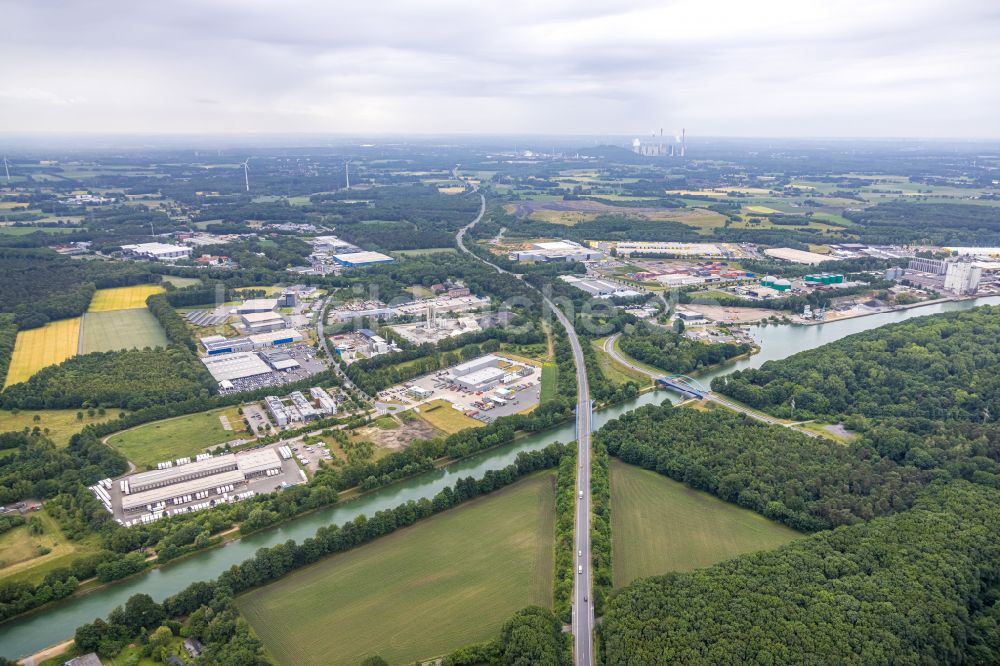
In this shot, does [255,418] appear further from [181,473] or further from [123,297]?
[123,297]

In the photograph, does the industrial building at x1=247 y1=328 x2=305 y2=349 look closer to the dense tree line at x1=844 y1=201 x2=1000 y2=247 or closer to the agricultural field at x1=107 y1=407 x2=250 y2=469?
the agricultural field at x1=107 y1=407 x2=250 y2=469

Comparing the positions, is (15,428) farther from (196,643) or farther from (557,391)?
(557,391)

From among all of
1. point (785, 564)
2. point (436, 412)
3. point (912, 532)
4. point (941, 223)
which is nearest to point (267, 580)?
point (436, 412)

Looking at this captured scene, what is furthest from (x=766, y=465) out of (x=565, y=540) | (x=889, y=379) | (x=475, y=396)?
(x=475, y=396)

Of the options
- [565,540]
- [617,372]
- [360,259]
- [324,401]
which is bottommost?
[565,540]

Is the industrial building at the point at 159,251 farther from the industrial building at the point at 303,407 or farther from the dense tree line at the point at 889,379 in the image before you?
the dense tree line at the point at 889,379
